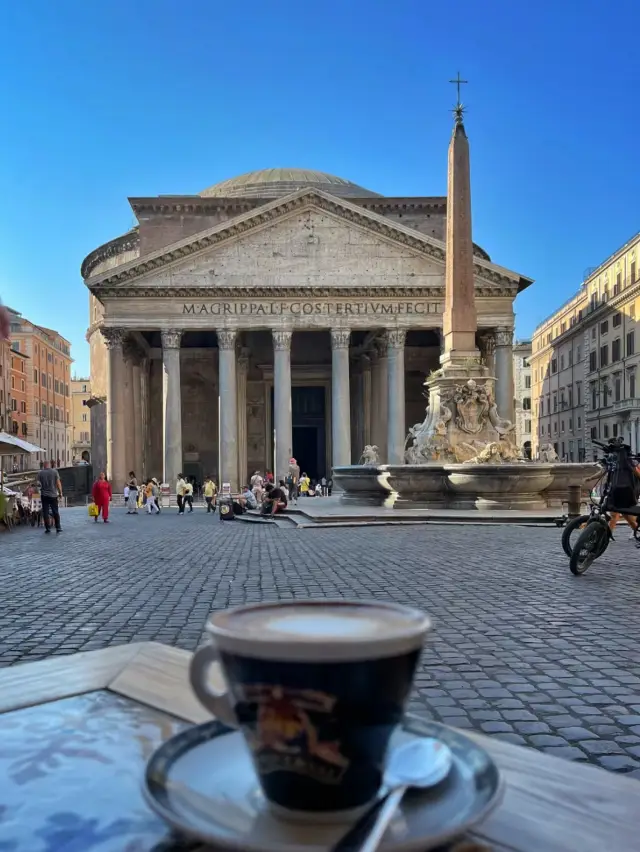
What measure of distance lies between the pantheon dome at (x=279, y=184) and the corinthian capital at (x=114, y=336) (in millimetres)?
14994

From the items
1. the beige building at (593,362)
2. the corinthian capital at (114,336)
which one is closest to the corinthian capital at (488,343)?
Answer: the beige building at (593,362)

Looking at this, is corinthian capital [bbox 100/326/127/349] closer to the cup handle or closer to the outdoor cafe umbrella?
the outdoor cafe umbrella

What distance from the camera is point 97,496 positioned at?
810 inches

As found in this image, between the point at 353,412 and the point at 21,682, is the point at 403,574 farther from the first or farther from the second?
the point at 353,412

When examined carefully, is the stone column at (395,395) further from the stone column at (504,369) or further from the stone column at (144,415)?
the stone column at (144,415)

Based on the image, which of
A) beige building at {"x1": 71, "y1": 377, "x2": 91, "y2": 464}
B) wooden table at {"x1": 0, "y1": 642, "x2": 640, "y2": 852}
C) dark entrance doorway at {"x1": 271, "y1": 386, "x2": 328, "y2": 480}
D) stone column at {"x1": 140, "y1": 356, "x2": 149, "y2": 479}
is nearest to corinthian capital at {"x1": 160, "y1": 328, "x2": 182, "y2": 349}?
stone column at {"x1": 140, "y1": 356, "x2": 149, "y2": 479}

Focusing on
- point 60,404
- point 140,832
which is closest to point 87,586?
point 140,832

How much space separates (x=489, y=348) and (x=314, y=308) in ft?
27.7

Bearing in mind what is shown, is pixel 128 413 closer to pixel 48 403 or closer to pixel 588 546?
pixel 588 546

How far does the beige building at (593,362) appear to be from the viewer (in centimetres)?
4716

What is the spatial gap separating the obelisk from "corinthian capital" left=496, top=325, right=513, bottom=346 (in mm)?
18722

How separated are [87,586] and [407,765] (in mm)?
7773

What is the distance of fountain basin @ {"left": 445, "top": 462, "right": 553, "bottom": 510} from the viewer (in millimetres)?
15664

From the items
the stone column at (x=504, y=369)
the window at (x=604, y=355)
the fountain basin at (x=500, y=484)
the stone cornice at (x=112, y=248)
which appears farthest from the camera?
the window at (x=604, y=355)
